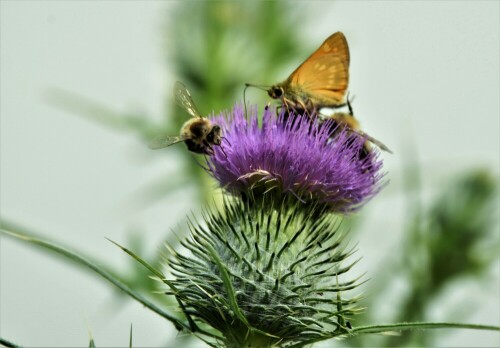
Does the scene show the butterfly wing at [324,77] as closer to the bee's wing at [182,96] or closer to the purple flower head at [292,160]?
the purple flower head at [292,160]

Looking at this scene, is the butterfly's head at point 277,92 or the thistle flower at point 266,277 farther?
the butterfly's head at point 277,92

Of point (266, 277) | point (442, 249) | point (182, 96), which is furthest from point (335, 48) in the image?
point (442, 249)

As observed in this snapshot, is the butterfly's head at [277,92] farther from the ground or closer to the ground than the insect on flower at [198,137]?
farther from the ground

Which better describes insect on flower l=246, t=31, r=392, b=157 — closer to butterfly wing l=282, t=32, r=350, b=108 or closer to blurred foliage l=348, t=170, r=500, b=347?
butterfly wing l=282, t=32, r=350, b=108

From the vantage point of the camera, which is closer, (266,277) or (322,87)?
(266,277)

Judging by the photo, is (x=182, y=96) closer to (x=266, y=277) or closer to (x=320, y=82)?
(x=320, y=82)

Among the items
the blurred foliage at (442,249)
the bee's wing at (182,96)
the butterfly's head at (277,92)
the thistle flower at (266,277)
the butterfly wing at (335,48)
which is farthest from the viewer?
the blurred foliage at (442,249)

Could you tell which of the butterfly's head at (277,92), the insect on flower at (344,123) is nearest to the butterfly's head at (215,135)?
the butterfly's head at (277,92)
